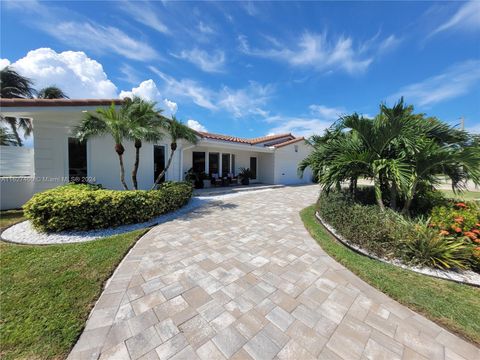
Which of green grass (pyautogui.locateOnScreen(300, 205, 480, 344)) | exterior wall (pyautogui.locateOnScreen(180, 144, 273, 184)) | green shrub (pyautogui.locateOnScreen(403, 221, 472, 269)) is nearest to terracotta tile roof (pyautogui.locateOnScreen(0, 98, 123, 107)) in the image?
exterior wall (pyautogui.locateOnScreen(180, 144, 273, 184))

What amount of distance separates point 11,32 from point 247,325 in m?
9.71

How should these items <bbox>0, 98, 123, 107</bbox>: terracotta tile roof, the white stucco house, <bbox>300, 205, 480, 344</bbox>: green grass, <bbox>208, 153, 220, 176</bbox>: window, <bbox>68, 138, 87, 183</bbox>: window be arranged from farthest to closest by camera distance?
<bbox>208, 153, 220, 176</bbox>: window → <bbox>68, 138, 87, 183</bbox>: window → the white stucco house → <bbox>0, 98, 123, 107</bbox>: terracotta tile roof → <bbox>300, 205, 480, 344</bbox>: green grass

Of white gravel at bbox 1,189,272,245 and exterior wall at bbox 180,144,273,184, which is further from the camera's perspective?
exterior wall at bbox 180,144,273,184

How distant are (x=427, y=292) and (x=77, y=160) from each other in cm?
1139

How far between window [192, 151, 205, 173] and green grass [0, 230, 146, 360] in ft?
31.9

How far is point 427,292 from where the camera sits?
3.02 metres

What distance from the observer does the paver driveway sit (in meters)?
2.04

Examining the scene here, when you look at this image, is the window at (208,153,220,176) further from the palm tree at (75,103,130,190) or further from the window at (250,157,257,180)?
the palm tree at (75,103,130,190)

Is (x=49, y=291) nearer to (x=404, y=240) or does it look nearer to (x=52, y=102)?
(x=404, y=240)

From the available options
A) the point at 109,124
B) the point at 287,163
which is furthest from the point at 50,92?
the point at 287,163

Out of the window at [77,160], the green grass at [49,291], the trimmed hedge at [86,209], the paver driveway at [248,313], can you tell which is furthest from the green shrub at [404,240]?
the window at [77,160]

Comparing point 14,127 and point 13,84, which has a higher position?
point 13,84

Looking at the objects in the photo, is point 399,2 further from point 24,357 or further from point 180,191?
point 24,357

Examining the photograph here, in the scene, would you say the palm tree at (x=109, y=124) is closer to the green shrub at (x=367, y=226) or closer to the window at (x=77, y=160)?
the window at (x=77, y=160)
